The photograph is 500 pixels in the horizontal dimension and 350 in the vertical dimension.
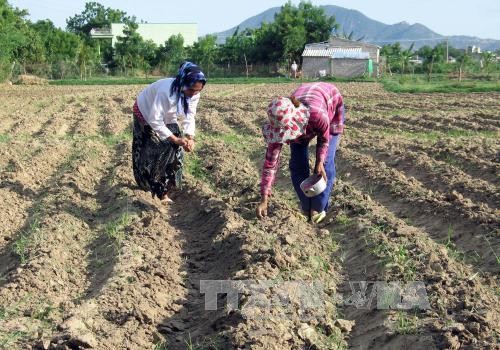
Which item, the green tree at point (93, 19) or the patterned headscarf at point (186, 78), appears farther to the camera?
the green tree at point (93, 19)

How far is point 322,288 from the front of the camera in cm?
471

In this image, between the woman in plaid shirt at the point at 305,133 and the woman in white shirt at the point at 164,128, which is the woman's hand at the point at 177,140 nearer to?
the woman in white shirt at the point at 164,128

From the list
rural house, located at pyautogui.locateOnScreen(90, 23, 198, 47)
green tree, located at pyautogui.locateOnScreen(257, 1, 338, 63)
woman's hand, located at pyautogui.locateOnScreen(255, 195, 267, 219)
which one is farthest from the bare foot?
rural house, located at pyautogui.locateOnScreen(90, 23, 198, 47)

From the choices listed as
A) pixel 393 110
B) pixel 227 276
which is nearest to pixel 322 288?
pixel 227 276

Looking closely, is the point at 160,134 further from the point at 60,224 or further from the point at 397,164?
the point at 397,164

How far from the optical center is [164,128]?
21.4 ft

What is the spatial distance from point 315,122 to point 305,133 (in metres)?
0.13

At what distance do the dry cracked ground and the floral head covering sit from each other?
31.1 inches

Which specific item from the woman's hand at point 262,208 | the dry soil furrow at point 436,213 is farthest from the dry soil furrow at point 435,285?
the woman's hand at point 262,208

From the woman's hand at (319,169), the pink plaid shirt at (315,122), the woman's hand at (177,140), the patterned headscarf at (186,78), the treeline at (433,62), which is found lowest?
the treeline at (433,62)

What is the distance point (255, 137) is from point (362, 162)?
3798mm

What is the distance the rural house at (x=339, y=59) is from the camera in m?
43.4

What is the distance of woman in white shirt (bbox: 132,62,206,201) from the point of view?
6379 millimetres

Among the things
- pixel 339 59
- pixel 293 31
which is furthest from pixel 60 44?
pixel 339 59
